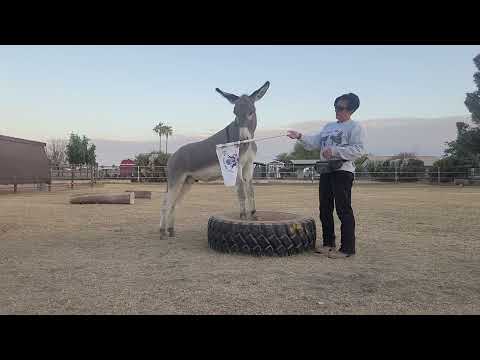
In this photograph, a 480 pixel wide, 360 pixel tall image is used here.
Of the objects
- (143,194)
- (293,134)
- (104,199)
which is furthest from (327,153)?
(143,194)

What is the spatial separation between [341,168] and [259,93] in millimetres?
1505

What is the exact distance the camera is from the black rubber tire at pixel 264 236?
14.9 ft

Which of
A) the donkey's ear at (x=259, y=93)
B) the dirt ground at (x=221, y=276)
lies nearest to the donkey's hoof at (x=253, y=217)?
the dirt ground at (x=221, y=276)

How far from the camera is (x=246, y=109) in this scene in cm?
501

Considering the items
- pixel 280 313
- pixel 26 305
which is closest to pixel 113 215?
pixel 26 305

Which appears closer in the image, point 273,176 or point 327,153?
point 327,153

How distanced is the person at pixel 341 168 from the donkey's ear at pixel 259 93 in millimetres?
650

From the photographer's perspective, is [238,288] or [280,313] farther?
[238,288]

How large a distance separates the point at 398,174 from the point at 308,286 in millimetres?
31099

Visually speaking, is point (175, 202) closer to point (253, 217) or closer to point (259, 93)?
point (253, 217)

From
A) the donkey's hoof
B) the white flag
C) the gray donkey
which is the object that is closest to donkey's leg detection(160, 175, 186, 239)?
the gray donkey

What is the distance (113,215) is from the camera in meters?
9.08

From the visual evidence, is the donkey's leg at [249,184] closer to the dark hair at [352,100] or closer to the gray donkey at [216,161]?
the gray donkey at [216,161]

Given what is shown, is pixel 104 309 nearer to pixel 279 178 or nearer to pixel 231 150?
pixel 231 150
